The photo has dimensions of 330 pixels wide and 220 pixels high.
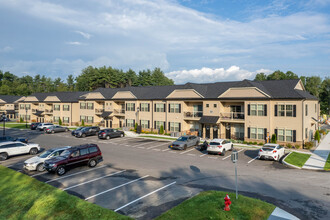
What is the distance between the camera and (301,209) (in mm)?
11406

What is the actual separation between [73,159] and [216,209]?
12561mm

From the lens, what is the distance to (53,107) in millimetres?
59438

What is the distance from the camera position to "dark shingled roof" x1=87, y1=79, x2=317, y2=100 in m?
29.7

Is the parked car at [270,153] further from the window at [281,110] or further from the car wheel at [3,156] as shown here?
the car wheel at [3,156]

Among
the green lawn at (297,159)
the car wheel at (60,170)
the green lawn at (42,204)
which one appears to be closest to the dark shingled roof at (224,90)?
the green lawn at (297,159)

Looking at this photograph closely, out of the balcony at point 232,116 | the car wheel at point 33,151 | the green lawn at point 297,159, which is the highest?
the balcony at point 232,116

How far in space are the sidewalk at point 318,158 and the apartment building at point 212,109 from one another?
208 centimetres

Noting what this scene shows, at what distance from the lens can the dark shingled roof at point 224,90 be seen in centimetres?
2973

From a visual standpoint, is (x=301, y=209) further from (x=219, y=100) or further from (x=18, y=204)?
(x=219, y=100)

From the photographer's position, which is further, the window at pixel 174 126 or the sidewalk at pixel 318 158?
the window at pixel 174 126

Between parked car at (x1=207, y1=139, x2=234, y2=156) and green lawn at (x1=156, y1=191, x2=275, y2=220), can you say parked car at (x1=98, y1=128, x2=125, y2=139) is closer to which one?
parked car at (x1=207, y1=139, x2=234, y2=156)

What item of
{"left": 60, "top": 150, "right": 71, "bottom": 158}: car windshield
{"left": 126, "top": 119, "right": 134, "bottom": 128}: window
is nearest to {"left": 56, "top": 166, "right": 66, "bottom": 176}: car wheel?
{"left": 60, "top": 150, "right": 71, "bottom": 158}: car windshield

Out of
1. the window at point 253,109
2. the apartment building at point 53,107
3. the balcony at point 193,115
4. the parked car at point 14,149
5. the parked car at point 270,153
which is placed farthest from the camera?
the apartment building at point 53,107

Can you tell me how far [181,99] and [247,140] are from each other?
41.2 feet
